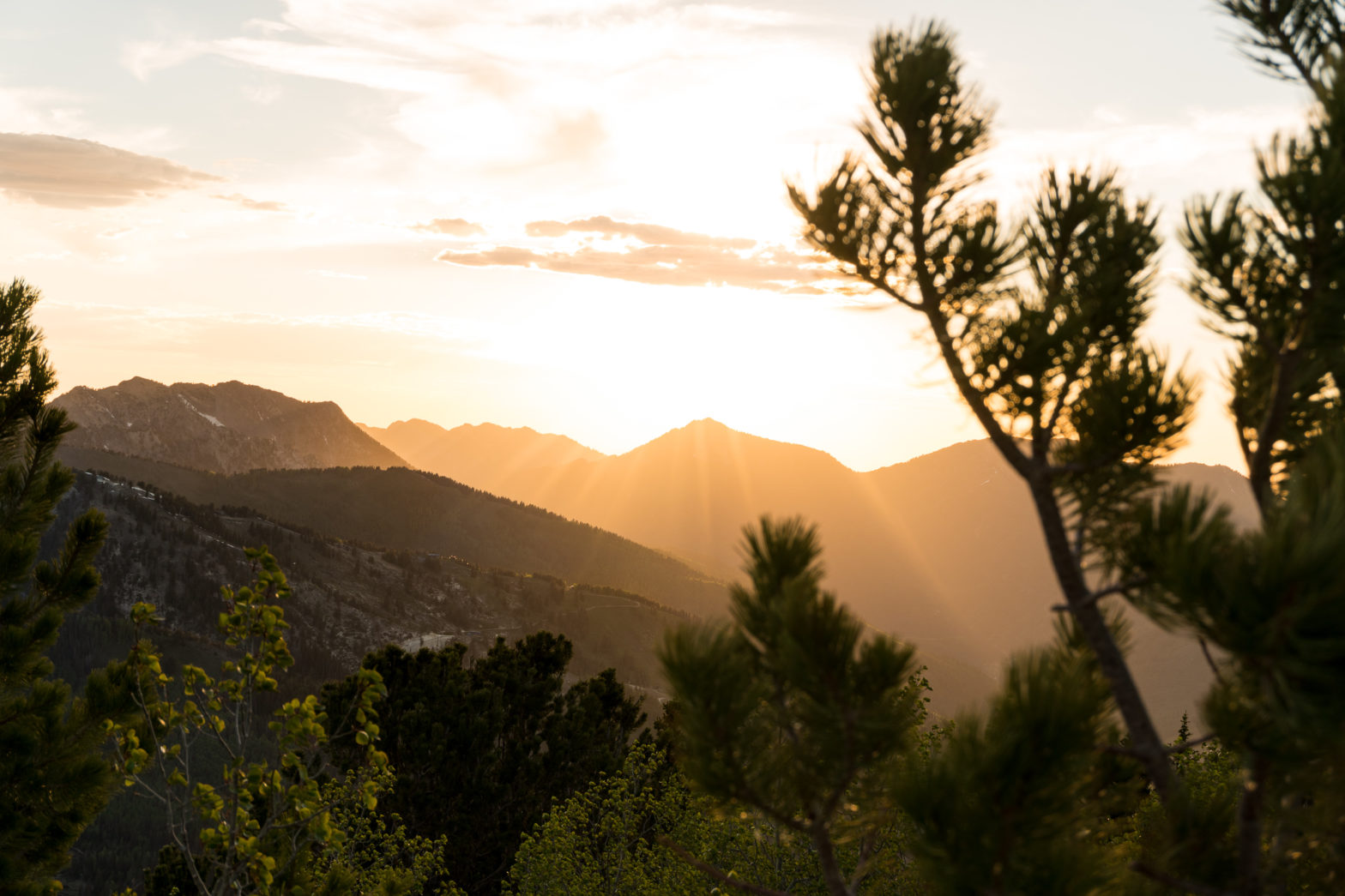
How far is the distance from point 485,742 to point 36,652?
25.1 m

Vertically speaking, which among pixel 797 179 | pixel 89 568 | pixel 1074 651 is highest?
pixel 797 179

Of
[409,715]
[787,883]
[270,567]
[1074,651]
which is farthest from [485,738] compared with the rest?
[1074,651]

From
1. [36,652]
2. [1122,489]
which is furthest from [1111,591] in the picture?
[36,652]

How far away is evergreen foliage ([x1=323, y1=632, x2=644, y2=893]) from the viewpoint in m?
36.4

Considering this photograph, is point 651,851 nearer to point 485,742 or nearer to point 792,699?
point 485,742

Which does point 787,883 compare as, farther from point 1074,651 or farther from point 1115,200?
point 1115,200

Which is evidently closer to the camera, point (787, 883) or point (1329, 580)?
point (1329, 580)

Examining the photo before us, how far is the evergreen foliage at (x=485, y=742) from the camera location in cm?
3644

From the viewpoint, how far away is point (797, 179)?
5.46 meters

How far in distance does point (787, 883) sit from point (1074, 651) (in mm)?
17765

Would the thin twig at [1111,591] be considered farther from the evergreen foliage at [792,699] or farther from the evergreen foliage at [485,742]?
the evergreen foliage at [485,742]

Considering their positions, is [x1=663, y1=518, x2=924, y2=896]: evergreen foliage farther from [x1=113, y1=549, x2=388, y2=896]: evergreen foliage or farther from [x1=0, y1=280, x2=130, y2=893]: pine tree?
[x1=0, y1=280, x2=130, y2=893]: pine tree

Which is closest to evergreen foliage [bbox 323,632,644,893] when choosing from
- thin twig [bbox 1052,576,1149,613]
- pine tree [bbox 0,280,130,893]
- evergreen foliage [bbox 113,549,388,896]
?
pine tree [bbox 0,280,130,893]

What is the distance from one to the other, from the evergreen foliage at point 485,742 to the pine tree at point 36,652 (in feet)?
56.3
